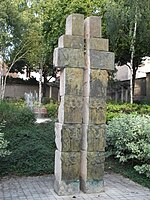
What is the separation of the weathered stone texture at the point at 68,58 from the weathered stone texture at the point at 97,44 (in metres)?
0.19

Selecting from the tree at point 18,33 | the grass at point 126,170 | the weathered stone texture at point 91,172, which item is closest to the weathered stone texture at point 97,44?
the weathered stone texture at point 91,172

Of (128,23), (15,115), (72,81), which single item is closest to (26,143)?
(15,115)

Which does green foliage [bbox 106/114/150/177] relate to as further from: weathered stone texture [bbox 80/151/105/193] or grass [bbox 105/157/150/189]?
weathered stone texture [bbox 80/151/105/193]

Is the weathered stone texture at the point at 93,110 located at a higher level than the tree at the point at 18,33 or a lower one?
lower

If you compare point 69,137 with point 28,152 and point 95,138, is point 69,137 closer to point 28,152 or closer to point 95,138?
point 95,138

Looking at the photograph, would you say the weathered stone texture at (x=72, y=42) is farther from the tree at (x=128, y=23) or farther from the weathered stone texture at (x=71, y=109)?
the tree at (x=128, y=23)

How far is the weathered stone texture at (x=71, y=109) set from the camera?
5.62m

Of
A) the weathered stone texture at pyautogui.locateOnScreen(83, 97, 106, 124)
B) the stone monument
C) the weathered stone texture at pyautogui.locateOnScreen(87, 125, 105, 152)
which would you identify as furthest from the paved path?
the weathered stone texture at pyautogui.locateOnScreen(83, 97, 106, 124)

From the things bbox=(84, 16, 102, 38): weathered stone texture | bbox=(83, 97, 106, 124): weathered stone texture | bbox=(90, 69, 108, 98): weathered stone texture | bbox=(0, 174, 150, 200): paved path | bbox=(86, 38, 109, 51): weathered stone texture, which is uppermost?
bbox=(84, 16, 102, 38): weathered stone texture

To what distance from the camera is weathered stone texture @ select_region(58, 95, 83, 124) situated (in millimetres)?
5625

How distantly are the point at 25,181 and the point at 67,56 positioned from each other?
2714mm

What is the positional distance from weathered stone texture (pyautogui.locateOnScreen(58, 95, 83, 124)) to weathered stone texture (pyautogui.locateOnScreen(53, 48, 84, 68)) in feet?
1.84

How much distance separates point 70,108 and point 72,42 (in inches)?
45.3

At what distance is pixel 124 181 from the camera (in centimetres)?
676
